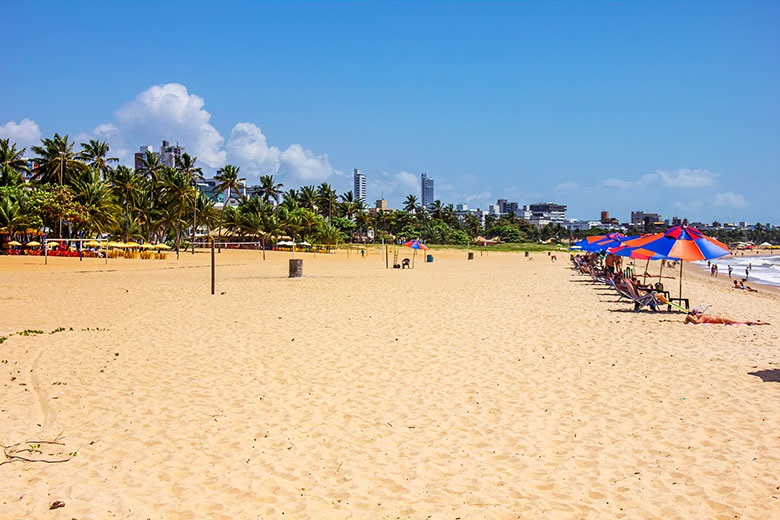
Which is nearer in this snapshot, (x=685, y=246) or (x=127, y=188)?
(x=685, y=246)

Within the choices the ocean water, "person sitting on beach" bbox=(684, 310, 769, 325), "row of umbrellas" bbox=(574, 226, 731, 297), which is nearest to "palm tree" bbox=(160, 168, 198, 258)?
the ocean water

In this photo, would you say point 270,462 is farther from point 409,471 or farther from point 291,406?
point 291,406

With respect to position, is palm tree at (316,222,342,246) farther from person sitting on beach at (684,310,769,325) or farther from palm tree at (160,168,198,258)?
person sitting on beach at (684,310,769,325)

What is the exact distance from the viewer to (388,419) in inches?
243

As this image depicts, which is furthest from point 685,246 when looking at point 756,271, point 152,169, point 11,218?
point 152,169

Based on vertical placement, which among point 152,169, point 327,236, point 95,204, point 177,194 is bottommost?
point 327,236

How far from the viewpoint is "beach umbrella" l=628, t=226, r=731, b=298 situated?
12984mm

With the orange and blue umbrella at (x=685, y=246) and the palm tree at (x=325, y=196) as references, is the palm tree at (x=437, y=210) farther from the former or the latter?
the orange and blue umbrella at (x=685, y=246)

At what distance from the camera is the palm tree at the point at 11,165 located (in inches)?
2035

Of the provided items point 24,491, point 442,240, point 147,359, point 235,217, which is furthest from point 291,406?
point 442,240

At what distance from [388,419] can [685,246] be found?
9845 millimetres

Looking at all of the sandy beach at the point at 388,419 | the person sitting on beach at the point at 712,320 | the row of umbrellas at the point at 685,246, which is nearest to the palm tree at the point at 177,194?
the sandy beach at the point at 388,419

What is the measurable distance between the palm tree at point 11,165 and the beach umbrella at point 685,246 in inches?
2106

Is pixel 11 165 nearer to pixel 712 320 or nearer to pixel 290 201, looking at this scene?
pixel 290 201
